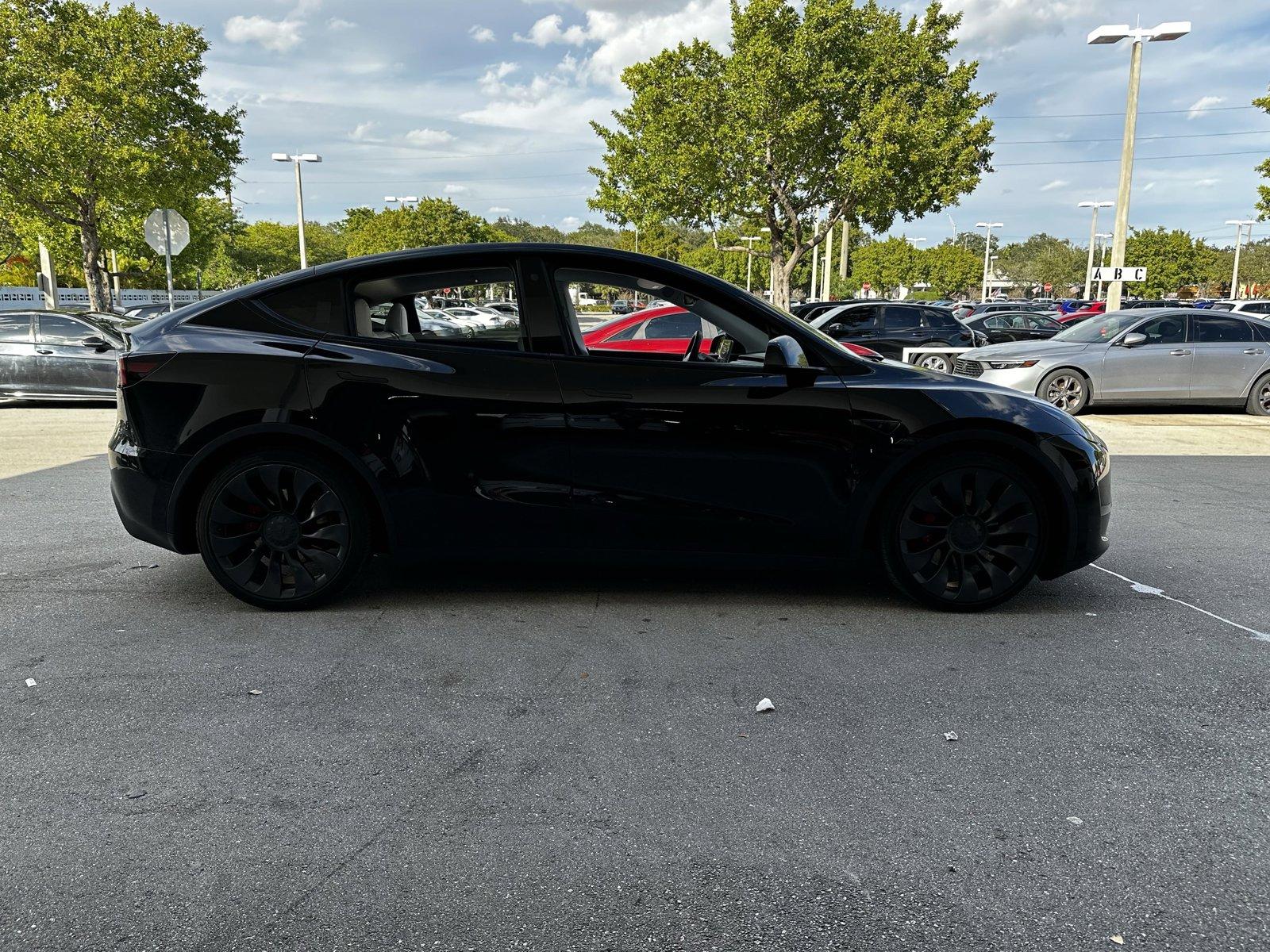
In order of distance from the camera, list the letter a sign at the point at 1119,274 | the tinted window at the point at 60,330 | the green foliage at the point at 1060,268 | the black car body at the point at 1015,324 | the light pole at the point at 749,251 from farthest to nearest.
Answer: the green foliage at the point at 1060,268 < the light pole at the point at 749,251 < the black car body at the point at 1015,324 < the letter a sign at the point at 1119,274 < the tinted window at the point at 60,330

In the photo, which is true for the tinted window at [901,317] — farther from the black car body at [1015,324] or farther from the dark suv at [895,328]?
the black car body at [1015,324]

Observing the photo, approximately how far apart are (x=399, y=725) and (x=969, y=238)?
568 ft

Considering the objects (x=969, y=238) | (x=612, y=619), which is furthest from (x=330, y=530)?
(x=969, y=238)

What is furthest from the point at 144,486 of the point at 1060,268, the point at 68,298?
the point at 1060,268

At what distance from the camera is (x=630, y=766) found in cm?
291

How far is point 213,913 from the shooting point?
86.9 inches

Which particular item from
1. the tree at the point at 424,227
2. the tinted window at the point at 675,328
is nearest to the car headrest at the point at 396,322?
the tinted window at the point at 675,328

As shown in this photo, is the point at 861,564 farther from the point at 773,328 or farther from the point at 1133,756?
the point at 1133,756

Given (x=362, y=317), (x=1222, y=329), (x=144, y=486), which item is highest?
(x=362, y=317)

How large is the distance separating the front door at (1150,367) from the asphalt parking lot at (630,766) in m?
8.52

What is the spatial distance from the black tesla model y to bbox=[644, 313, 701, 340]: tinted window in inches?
3.2

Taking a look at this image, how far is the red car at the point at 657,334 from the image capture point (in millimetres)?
4172

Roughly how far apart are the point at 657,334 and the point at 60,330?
37.6ft

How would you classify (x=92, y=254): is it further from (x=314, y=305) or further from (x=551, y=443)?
(x=551, y=443)
